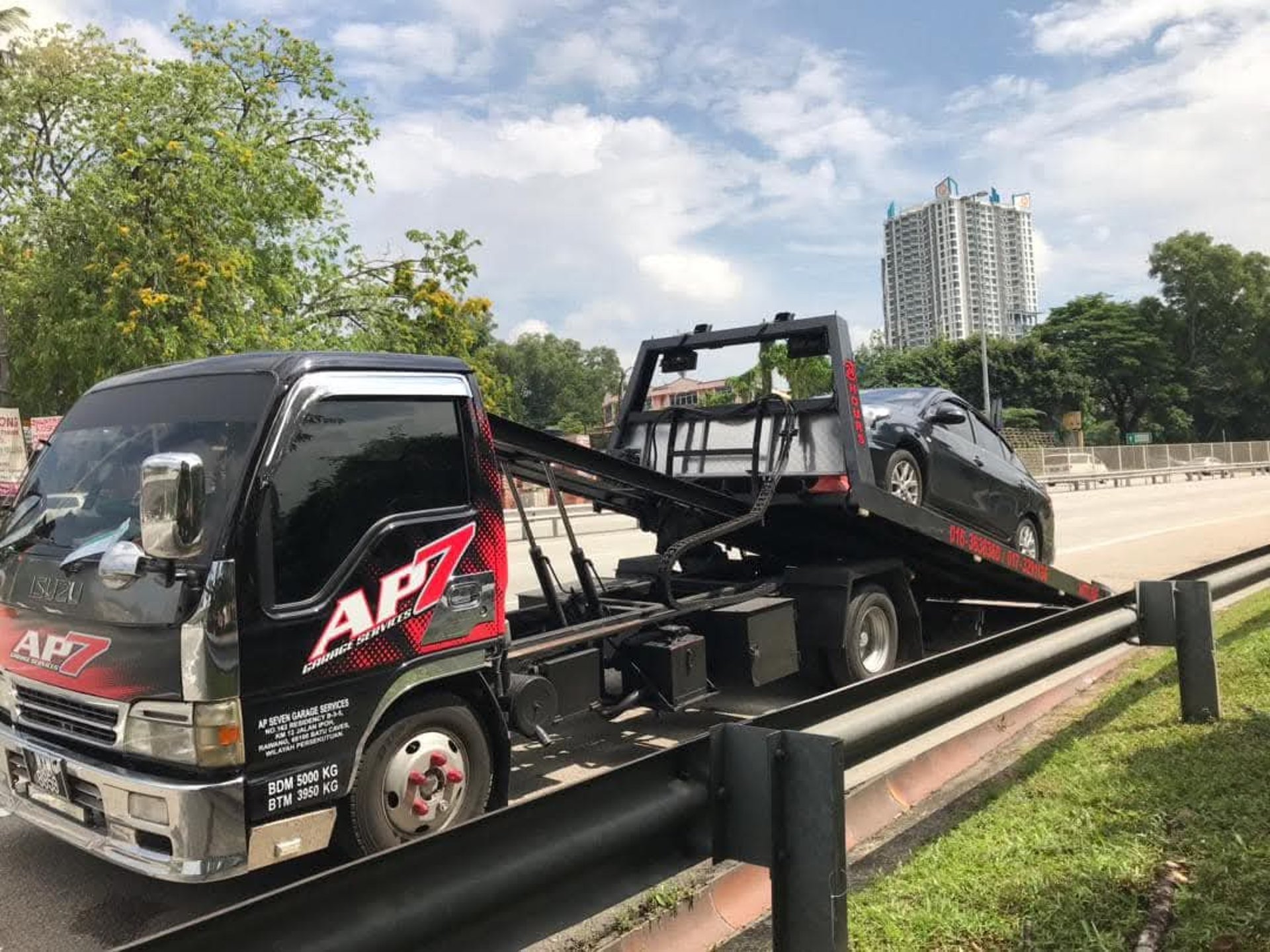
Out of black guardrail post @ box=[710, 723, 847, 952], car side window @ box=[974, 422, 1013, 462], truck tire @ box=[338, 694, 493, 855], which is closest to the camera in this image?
black guardrail post @ box=[710, 723, 847, 952]

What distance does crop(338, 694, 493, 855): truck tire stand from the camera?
3.79 meters

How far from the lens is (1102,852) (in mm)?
3672

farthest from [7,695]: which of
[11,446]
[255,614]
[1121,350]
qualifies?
[1121,350]

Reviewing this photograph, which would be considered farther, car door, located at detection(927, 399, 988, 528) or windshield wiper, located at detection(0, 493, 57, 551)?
car door, located at detection(927, 399, 988, 528)

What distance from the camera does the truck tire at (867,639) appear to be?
267 inches

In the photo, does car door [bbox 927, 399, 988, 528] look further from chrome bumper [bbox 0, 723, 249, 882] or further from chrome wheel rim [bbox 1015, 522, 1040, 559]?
chrome bumper [bbox 0, 723, 249, 882]

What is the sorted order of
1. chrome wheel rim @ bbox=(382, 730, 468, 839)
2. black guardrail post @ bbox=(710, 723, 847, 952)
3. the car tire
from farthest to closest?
the car tire
chrome wheel rim @ bbox=(382, 730, 468, 839)
black guardrail post @ bbox=(710, 723, 847, 952)

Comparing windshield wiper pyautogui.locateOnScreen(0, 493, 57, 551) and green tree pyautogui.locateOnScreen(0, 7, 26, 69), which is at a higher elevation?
green tree pyautogui.locateOnScreen(0, 7, 26, 69)

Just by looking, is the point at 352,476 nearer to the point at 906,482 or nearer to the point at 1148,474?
the point at 906,482

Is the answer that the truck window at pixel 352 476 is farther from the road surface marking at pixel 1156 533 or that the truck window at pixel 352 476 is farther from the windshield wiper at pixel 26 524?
the road surface marking at pixel 1156 533

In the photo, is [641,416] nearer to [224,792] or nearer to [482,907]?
[224,792]

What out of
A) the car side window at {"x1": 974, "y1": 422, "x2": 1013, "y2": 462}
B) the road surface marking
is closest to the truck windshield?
the car side window at {"x1": 974, "y1": 422, "x2": 1013, "y2": 462}

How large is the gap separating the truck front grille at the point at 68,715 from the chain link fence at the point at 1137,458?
43903 mm

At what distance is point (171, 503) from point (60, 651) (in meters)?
0.97
